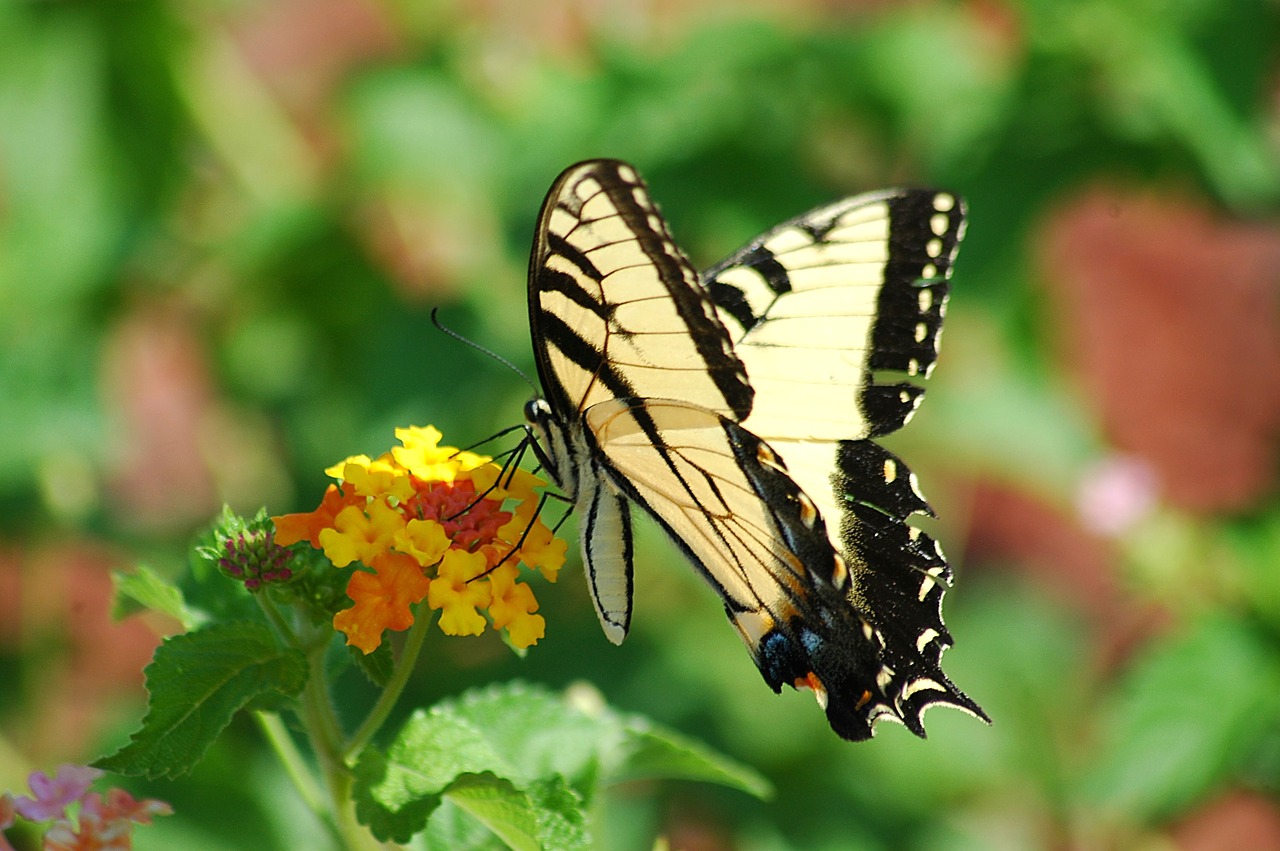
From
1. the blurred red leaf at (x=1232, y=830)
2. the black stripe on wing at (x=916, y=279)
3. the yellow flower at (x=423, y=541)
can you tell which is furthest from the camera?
the blurred red leaf at (x=1232, y=830)

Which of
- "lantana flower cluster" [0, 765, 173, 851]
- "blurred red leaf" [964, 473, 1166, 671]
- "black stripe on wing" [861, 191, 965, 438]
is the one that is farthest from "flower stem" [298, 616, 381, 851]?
"blurred red leaf" [964, 473, 1166, 671]

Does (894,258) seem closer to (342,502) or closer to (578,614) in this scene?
(342,502)

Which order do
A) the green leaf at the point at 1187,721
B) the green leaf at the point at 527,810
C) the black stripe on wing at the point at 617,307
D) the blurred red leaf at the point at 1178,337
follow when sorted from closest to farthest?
the green leaf at the point at 527,810 < the black stripe on wing at the point at 617,307 < the green leaf at the point at 1187,721 < the blurred red leaf at the point at 1178,337

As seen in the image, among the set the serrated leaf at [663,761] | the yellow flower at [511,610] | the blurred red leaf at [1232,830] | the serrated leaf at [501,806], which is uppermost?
the blurred red leaf at [1232,830]

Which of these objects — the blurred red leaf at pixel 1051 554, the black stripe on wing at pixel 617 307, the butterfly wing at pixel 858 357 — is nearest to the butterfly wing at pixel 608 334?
the black stripe on wing at pixel 617 307

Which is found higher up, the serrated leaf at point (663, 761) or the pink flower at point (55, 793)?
the serrated leaf at point (663, 761)

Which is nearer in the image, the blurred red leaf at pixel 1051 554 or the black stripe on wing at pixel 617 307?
the black stripe on wing at pixel 617 307

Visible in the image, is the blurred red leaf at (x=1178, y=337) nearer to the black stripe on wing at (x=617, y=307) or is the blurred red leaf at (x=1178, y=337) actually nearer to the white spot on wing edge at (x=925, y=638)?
the white spot on wing edge at (x=925, y=638)

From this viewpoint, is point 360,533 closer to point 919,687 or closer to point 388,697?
point 388,697
